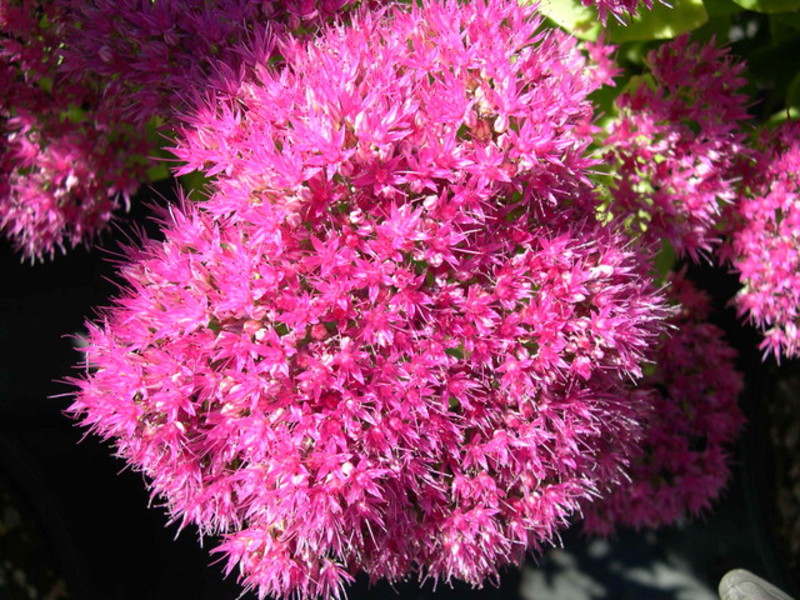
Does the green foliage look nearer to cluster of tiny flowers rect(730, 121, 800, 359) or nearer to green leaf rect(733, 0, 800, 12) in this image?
green leaf rect(733, 0, 800, 12)

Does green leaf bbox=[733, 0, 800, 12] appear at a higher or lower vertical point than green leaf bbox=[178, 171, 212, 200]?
lower

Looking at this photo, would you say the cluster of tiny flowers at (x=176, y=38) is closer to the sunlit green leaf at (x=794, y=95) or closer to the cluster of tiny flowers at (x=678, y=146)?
the cluster of tiny flowers at (x=678, y=146)

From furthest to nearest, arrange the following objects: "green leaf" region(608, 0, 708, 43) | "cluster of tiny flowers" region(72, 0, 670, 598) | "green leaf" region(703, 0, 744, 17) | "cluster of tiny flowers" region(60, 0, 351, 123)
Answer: "green leaf" region(703, 0, 744, 17)
"green leaf" region(608, 0, 708, 43)
"cluster of tiny flowers" region(60, 0, 351, 123)
"cluster of tiny flowers" region(72, 0, 670, 598)

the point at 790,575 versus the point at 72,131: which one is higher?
the point at 72,131

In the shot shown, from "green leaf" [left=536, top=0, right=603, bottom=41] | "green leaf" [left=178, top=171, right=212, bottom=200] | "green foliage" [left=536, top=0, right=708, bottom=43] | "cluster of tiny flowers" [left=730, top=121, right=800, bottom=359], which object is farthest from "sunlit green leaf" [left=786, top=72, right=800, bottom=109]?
"green leaf" [left=178, top=171, right=212, bottom=200]

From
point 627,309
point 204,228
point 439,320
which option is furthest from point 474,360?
point 204,228

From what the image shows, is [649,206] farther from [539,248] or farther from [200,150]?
[200,150]

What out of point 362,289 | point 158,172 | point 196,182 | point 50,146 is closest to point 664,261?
point 362,289

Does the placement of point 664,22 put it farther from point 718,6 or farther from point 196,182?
point 196,182
